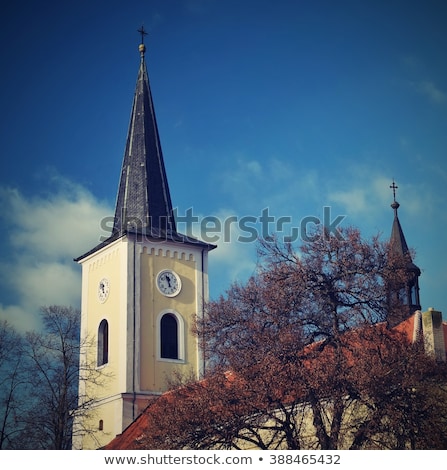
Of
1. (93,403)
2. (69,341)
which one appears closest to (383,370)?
(69,341)

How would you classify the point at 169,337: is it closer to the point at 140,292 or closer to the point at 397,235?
the point at 140,292

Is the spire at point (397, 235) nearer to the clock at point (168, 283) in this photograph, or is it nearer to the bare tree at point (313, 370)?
the bare tree at point (313, 370)

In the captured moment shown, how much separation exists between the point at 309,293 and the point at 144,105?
6.92m

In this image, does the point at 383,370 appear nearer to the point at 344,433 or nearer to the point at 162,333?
the point at 344,433

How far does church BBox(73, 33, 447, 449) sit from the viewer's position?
1398 cm

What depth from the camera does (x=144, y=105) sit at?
15109 millimetres

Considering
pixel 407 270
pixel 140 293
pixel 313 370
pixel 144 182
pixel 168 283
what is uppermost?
pixel 144 182

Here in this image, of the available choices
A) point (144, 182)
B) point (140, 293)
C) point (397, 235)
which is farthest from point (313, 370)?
point (144, 182)

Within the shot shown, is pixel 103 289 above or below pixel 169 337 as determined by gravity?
above

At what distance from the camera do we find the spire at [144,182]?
585 inches

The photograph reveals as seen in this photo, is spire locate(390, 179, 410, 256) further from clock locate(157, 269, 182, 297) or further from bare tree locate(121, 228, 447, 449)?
clock locate(157, 269, 182, 297)

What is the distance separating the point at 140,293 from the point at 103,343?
0.93 m

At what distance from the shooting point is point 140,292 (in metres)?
14.6

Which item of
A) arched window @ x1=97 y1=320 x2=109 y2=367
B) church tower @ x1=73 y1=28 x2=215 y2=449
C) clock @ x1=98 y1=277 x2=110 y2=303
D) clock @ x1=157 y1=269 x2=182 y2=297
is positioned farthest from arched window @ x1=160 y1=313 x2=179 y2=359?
clock @ x1=98 y1=277 x2=110 y2=303
